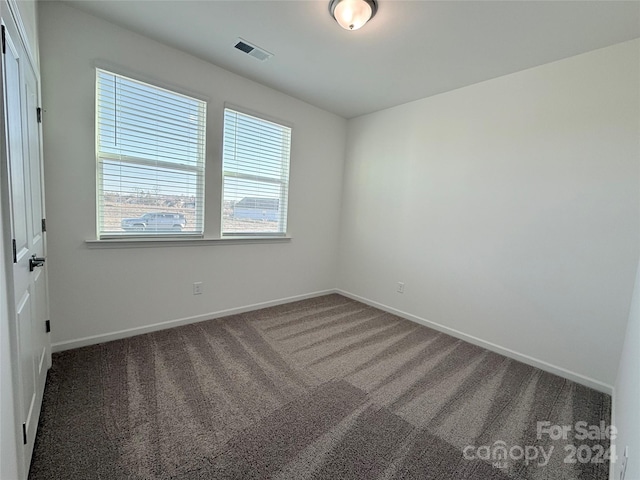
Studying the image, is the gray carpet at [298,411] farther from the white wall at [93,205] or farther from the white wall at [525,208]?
the white wall at [525,208]

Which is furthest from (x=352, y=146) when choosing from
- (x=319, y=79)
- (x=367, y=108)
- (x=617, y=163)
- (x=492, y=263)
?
(x=617, y=163)

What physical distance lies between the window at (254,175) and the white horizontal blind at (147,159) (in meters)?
0.31

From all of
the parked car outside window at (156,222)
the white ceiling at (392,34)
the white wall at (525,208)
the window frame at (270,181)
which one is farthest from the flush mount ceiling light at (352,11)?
the parked car outside window at (156,222)

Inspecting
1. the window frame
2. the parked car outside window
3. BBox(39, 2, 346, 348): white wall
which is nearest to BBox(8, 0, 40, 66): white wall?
BBox(39, 2, 346, 348): white wall

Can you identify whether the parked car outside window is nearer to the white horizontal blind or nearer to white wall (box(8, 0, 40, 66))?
the white horizontal blind

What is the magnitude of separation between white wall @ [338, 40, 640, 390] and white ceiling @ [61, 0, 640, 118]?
295 mm

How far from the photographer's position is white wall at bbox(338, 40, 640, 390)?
2.17m

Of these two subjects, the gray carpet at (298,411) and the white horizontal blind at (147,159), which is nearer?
the gray carpet at (298,411)

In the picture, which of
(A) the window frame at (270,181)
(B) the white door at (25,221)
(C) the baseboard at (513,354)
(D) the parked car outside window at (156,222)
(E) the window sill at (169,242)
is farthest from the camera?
(A) the window frame at (270,181)

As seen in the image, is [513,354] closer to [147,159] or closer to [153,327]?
[153,327]

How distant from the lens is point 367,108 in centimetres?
375

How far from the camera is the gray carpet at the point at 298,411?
1.43 metres

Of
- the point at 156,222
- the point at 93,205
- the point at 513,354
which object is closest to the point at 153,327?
the point at 156,222

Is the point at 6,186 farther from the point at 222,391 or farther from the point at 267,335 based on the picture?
the point at 267,335
